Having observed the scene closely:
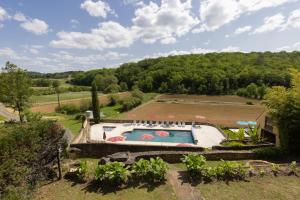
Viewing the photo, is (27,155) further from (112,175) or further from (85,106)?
(85,106)

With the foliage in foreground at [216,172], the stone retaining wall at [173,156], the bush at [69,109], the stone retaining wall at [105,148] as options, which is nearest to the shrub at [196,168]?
the foliage in foreground at [216,172]

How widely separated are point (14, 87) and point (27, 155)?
22.2 m

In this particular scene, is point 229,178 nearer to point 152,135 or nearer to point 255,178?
point 255,178

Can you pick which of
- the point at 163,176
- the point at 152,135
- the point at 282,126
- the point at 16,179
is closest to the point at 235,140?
the point at 282,126

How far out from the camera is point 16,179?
8.62 m

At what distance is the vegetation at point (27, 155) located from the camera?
8414 mm

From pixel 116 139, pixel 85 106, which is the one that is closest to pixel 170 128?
pixel 116 139

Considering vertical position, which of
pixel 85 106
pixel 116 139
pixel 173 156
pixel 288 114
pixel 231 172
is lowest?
pixel 116 139

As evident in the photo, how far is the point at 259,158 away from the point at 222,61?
73331mm

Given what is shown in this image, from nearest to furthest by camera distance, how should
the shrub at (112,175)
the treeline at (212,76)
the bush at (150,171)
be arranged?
1. the shrub at (112,175)
2. the bush at (150,171)
3. the treeline at (212,76)

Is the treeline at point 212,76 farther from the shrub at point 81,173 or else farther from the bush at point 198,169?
the shrub at point 81,173

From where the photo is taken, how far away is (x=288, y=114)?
15.7 meters

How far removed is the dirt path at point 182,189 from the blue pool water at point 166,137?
13.6 metres

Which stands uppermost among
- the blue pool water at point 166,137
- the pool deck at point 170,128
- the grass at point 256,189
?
the grass at point 256,189
